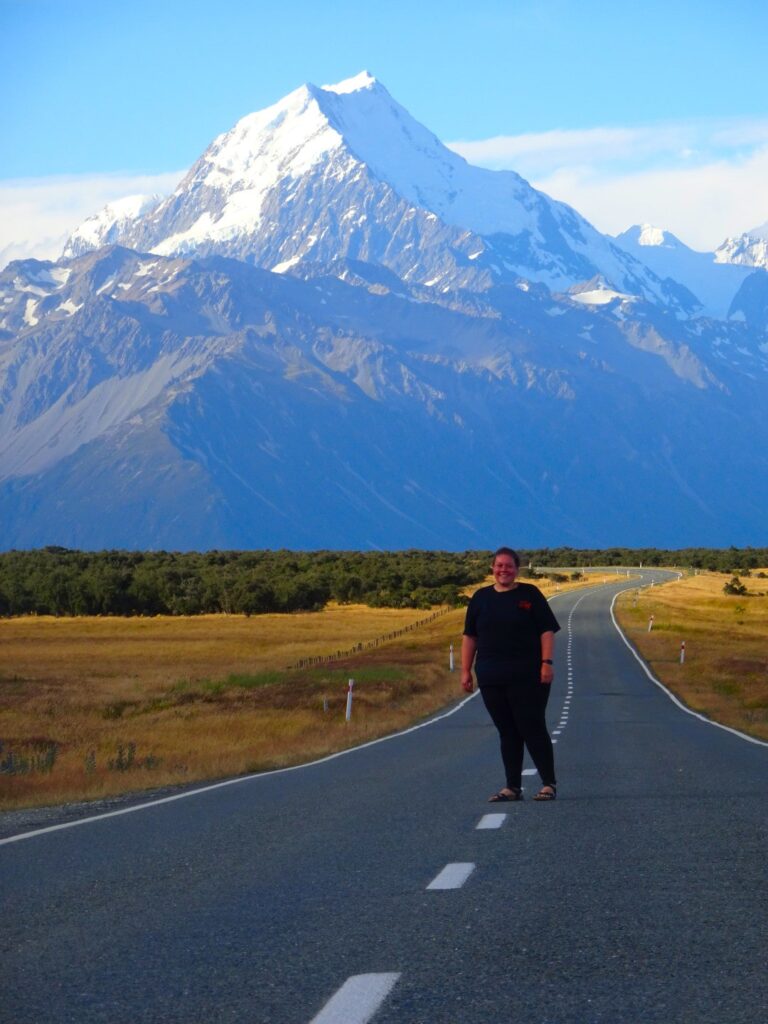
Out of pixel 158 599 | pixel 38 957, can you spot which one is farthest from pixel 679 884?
pixel 158 599

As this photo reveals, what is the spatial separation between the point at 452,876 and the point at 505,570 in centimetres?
400

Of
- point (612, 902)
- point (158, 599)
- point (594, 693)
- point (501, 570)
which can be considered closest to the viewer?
point (612, 902)

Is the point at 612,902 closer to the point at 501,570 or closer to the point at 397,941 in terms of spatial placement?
the point at 397,941

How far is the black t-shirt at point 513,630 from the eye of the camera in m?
13.5

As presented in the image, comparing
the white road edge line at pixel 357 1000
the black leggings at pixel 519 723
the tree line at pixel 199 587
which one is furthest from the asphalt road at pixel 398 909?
the tree line at pixel 199 587

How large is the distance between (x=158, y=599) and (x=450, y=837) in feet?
302

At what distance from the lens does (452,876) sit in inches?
389

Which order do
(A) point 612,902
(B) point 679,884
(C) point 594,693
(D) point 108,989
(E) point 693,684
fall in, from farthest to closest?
(E) point 693,684 → (C) point 594,693 → (B) point 679,884 → (A) point 612,902 → (D) point 108,989

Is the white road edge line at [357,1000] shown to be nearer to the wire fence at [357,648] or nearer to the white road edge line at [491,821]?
the white road edge line at [491,821]

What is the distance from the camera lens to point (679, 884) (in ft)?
30.9

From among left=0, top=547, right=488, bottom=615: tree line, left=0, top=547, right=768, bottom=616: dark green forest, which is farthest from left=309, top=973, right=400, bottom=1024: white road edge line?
left=0, top=547, right=768, bottom=616: dark green forest

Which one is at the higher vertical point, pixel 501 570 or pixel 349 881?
pixel 501 570

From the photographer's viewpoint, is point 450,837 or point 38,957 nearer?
point 38,957

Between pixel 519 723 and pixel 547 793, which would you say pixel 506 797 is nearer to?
pixel 547 793
